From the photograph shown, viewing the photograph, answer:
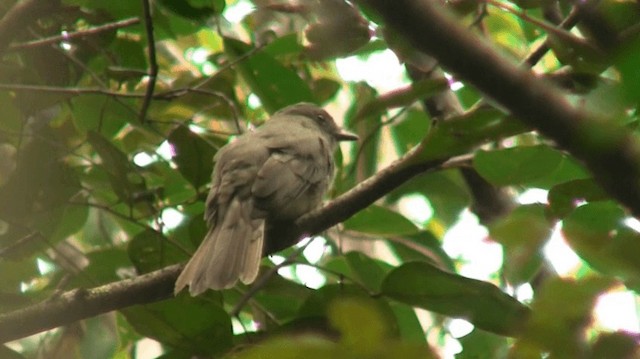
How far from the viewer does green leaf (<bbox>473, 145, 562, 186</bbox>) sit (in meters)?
2.56

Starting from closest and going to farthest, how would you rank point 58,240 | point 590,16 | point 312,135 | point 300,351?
point 300,351 → point 590,16 → point 58,240 → point 312,135

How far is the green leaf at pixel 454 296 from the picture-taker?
2.52 m

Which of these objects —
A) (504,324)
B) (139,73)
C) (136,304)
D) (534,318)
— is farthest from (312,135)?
(534,318)

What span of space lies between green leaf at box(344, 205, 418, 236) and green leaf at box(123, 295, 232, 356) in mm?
966

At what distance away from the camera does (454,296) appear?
2.60 m

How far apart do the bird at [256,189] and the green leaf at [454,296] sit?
0.91m

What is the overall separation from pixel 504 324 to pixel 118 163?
163 cm

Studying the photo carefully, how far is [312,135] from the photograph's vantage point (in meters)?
5.20

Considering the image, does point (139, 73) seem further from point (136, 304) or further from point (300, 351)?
point (300, 351)

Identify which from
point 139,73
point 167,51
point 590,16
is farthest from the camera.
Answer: point 167,51

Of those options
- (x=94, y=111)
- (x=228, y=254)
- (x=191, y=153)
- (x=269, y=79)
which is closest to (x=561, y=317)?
(x=228, y=254)

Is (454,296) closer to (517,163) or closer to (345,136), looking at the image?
(517,163)

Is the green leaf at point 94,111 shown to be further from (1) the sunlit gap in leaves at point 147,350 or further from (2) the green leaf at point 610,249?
(2) the green leaf at point 610,249

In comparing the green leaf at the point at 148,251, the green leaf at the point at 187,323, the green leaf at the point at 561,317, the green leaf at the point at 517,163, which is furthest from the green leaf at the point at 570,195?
the green leaf at the point at 148,251
